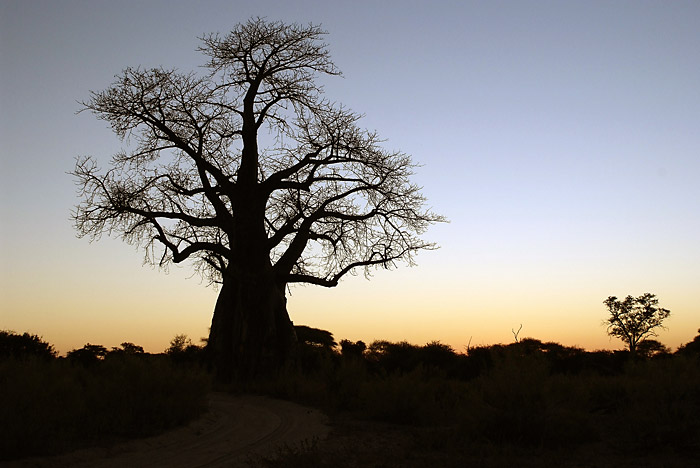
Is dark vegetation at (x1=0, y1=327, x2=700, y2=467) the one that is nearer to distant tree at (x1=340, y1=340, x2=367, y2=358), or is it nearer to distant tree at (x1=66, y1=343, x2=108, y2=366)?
distant tree at (x1=66, y1=343, x2=108, y2=366)

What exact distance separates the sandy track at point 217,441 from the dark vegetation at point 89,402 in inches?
11.2

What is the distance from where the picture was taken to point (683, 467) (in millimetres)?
7207

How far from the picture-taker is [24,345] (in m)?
15.8

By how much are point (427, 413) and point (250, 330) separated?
6.83m

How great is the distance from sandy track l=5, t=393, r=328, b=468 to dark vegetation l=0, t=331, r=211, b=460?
283 millimetres

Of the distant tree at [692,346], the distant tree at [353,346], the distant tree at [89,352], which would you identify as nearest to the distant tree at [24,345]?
the distant tree at [89,352]

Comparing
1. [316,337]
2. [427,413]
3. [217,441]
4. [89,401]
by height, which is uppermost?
[316,337]

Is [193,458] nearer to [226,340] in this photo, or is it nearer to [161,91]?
[226,340]

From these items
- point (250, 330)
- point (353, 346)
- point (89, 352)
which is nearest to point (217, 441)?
point (250, 330)

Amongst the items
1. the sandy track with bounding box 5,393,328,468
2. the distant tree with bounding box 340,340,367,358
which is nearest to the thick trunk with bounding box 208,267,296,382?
the sandy track with bounding box 5,393,328,468

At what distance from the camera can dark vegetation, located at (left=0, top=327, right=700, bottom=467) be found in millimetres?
7887

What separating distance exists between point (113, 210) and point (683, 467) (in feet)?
49.1

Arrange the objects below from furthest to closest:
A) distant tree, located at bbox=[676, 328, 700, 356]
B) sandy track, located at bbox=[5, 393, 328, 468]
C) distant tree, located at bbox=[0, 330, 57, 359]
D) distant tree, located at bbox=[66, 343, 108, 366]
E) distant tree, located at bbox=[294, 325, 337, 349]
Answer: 1. distant tree, located at bbox=[294, 325, 337, 349]
2. distant tree, located at bbox=[676, 328, 700, 356]
3. distant tree, located at bbox=[66, 343, 108, 366]
4. distant tree, located at bbox=[0, 330, 57, 359]
5. sandy track, located at bbox=[5, 393, 328, 468]

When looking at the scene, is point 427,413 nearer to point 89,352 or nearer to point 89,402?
point 89,402
